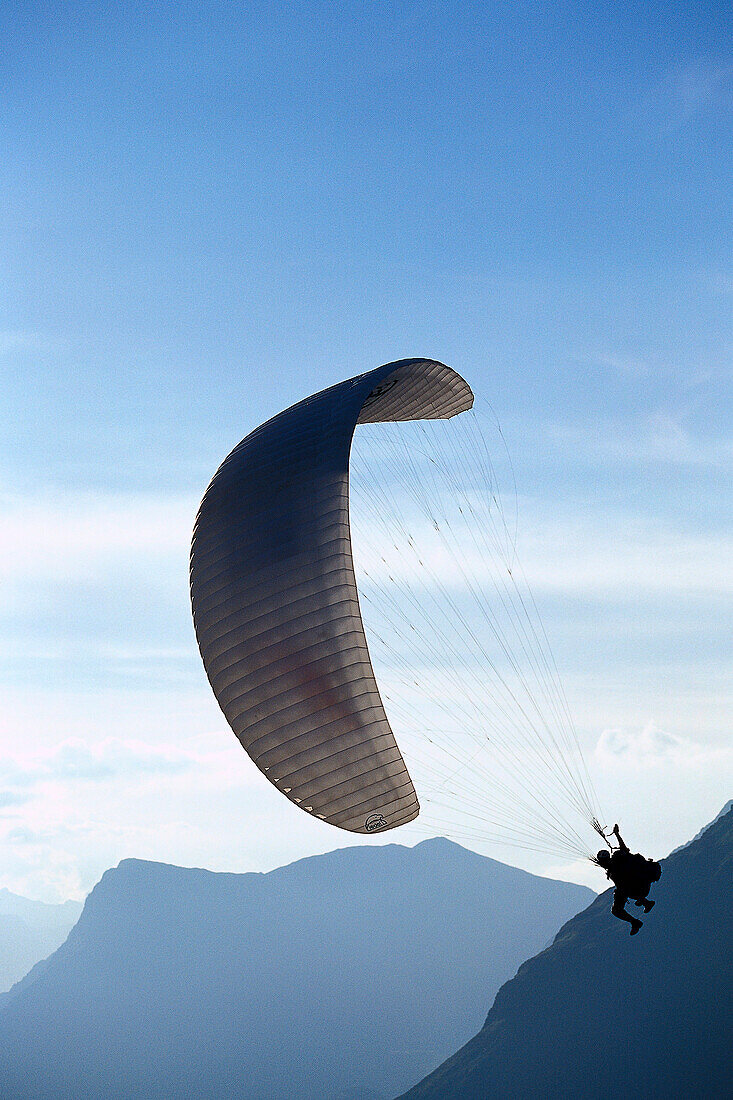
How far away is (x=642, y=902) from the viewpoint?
22609 mm

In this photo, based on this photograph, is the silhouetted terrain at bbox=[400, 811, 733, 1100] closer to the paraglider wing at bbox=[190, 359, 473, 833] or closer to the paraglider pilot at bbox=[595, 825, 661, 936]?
the paraglider pilot at bbox=[595, 825, 661, 936]

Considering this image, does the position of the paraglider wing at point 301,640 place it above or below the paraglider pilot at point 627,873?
above

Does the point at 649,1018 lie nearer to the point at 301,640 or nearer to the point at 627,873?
the point at 627,873

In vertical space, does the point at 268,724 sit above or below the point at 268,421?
below

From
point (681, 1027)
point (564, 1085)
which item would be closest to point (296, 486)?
point (681, 1027)

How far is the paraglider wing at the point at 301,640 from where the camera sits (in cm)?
2206

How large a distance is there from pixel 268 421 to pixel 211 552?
4.67 metres

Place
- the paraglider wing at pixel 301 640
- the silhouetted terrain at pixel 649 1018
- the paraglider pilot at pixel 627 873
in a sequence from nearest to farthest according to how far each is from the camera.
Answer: the paraglider wing at pixel 301 640
the paraglider pilot at pixel 627 873
the silhouetted terrain at pixel 649 1018

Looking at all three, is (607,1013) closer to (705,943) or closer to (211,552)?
(705,943)

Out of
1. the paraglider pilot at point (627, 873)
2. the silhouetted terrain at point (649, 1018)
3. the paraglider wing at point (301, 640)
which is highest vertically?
the paraglider wing at point (301, 640)

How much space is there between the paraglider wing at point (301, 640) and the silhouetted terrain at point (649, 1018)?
157 m

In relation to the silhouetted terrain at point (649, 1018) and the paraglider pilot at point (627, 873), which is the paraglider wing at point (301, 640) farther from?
the silhouetted terrain at point (649, 1018)

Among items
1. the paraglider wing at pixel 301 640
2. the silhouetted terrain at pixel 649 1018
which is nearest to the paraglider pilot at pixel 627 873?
the paraglider wing at pixel 301 640

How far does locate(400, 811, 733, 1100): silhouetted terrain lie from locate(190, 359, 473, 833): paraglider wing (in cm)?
15744
